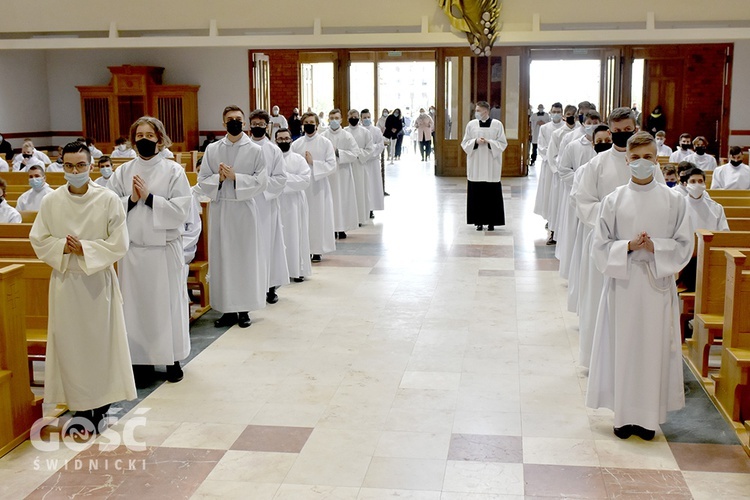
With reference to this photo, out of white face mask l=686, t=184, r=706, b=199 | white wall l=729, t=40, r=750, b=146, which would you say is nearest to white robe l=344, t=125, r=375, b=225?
white face mask l=686, t=184, r=706, b=199

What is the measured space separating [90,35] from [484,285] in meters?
11.0

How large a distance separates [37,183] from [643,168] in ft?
23.2

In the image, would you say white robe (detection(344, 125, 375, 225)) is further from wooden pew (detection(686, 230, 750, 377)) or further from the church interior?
wooden pew (detection(686, 230, 750, 377))

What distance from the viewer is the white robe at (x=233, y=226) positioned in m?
7.65

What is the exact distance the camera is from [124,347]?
17.4 ft

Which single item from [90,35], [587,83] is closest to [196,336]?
[90,35]

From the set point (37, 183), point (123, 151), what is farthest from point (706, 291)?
point (123, 151)

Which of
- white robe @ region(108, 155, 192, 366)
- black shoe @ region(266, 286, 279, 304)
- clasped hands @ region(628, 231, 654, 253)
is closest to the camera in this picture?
clasped hands @ region(628, 231, 654, 253)

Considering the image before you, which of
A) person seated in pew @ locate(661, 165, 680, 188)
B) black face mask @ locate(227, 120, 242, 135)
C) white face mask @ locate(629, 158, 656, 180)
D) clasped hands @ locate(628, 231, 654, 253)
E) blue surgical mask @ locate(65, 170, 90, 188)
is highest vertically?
black face mask @ locate(227, 120, 242, 135)

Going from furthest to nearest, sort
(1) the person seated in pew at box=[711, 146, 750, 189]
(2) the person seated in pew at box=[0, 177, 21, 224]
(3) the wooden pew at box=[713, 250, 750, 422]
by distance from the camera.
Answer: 1. (1) the person seated in pew at box=[711, 146, 750, 189]
2. (2) the person seated in pew at box=[0, 177, 21, 224]
3. (3) the wooden pew at box=[713, 250, 750, 422]

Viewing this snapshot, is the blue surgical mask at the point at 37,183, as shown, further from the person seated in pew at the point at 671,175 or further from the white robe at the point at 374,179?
the person seated in pew at the point at 671,175

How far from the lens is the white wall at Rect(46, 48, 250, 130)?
20.5 metres

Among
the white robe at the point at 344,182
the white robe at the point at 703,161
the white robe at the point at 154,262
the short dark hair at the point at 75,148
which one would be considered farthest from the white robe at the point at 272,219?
the white robe at the point at 703,161

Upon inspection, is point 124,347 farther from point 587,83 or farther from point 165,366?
point 587,83
